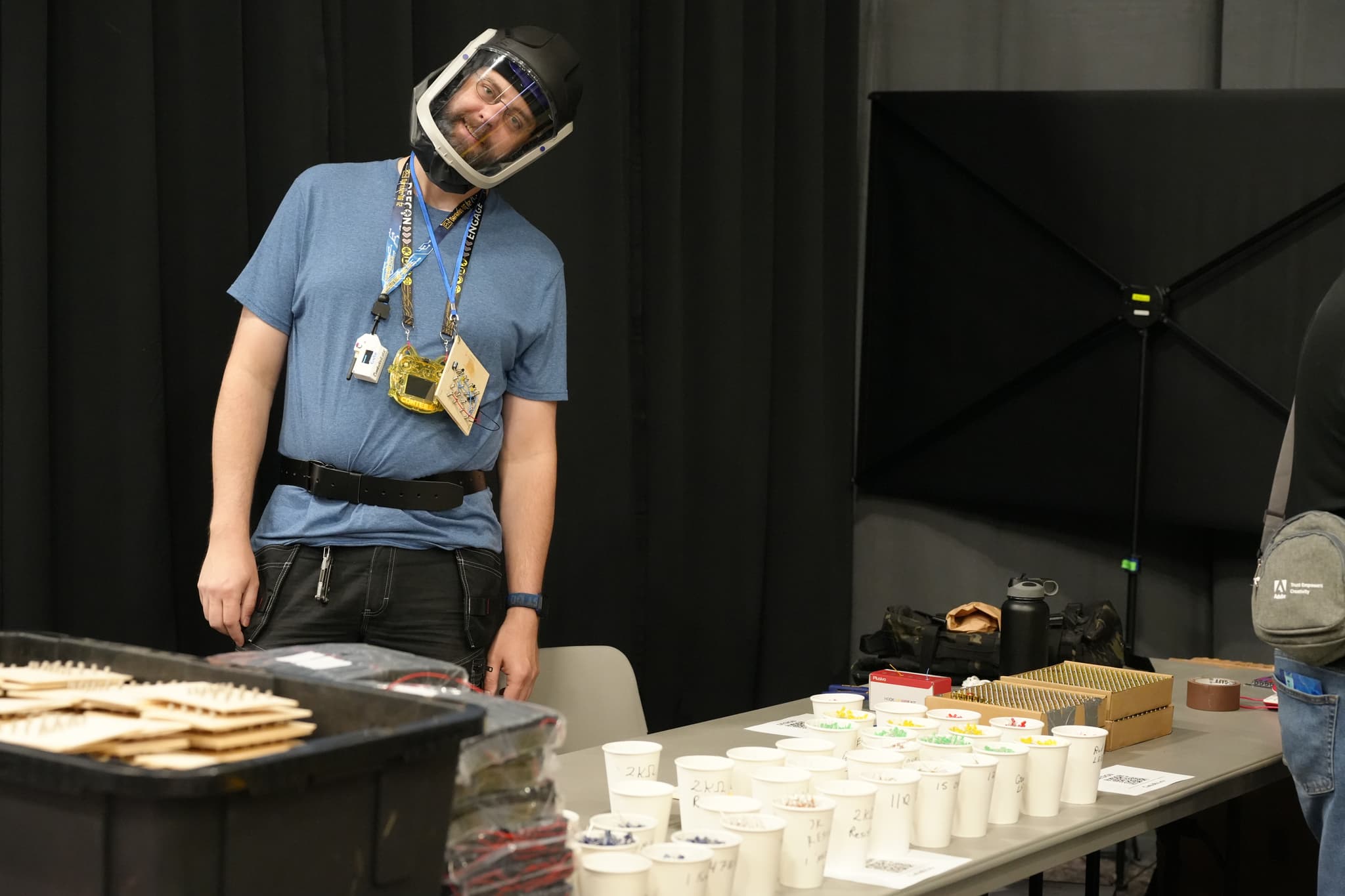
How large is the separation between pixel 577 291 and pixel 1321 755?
204 centimetres

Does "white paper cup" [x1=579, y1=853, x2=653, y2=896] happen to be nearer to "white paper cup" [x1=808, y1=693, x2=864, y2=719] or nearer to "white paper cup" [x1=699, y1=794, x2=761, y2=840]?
"white paper cup" [x1=699, y1=794, x2=761, y2=840]

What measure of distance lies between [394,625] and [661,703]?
1.62m

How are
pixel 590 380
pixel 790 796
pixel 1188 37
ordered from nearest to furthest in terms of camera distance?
1. pixel 790 796
2. pixel 590 380
3. pixel 1188 37

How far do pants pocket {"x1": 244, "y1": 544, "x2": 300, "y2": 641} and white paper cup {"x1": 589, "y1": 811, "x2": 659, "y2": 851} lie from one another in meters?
0.92

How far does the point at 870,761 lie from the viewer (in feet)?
5.10

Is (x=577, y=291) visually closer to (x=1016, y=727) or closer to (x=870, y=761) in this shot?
(x=1016, y=727)

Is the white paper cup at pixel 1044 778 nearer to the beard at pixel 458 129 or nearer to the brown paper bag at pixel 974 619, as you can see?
the brown paper bag at pixel 974 619

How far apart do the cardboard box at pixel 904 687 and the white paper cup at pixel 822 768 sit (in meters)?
0.63

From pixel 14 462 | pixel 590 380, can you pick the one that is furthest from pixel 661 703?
pixel 14 462

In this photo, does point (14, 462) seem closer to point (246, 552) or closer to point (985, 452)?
point (246, 552)

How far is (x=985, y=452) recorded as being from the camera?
3.92 metres

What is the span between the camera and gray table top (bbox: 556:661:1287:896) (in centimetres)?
153

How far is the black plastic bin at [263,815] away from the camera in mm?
899

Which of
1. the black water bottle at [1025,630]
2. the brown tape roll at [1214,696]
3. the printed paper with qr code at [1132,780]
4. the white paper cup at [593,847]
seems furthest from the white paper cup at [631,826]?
the brown tape roll at [1214,696]
